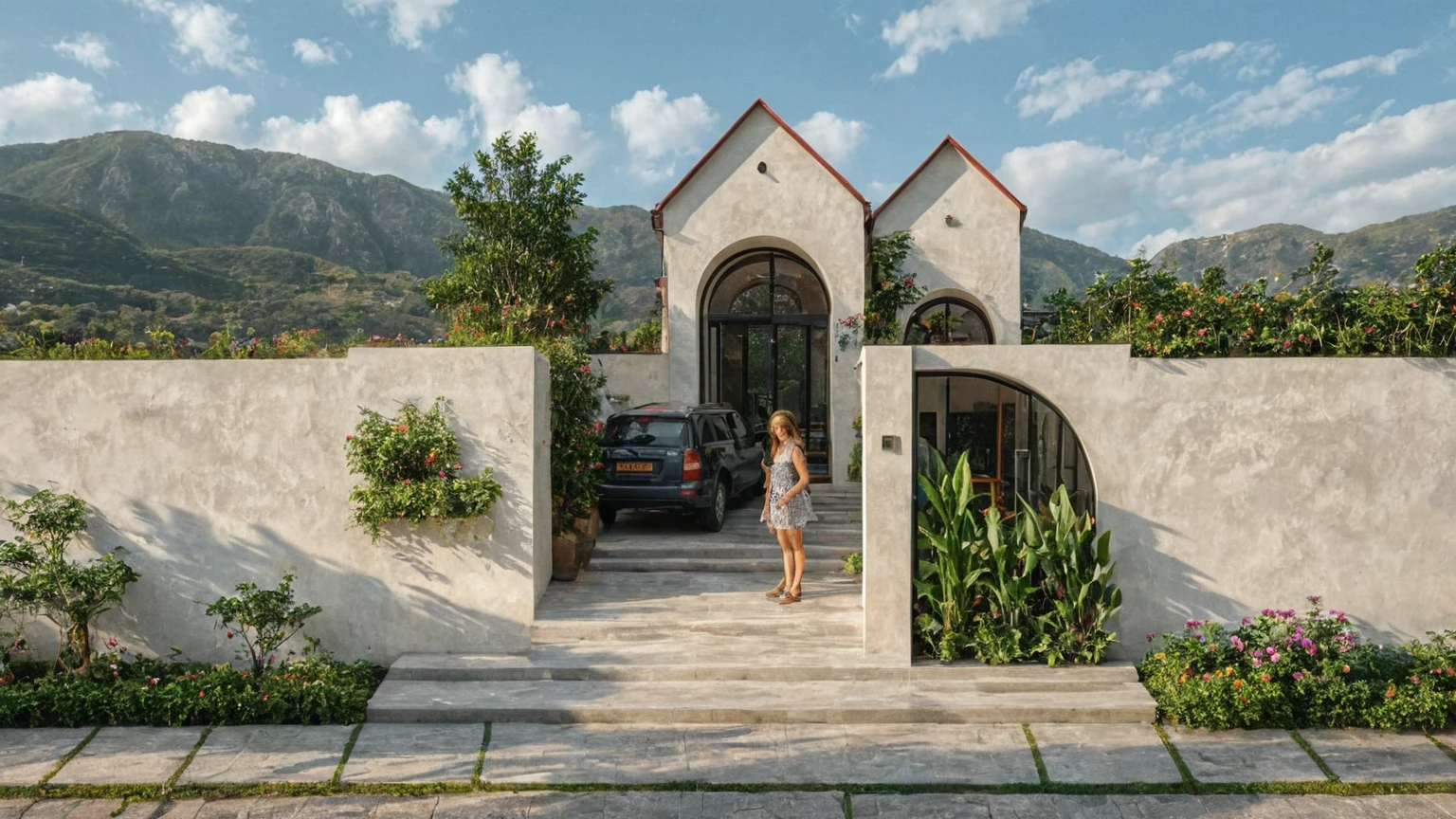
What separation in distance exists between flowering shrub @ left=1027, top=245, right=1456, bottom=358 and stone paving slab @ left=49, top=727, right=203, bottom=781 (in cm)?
822

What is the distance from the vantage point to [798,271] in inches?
637

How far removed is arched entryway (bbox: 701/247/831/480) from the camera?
1616 centimetres

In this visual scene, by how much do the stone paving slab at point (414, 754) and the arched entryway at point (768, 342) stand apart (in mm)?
9885

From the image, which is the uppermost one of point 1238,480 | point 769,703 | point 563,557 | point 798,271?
point 798,271

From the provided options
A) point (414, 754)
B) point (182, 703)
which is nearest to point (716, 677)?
point (414, 754)

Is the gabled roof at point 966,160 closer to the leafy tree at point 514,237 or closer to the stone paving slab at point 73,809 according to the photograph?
the leafy tree at point 514,237

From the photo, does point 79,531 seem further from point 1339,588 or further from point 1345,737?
point 1339,588

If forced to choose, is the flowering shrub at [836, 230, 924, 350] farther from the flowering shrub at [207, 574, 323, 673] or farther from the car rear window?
the flowering shrub at [207, 574, 323, 673]

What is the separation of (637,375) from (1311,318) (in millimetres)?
10041

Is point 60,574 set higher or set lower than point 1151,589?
higher

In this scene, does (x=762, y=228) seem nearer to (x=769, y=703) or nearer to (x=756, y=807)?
(x=769, y=703)

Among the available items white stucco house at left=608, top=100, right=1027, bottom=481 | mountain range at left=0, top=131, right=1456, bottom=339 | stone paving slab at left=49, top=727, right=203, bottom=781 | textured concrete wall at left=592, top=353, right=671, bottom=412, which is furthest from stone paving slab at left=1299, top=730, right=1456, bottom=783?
mountain range at left=0, top=131, right=1456, bottom=339

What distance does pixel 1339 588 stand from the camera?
24.2ft

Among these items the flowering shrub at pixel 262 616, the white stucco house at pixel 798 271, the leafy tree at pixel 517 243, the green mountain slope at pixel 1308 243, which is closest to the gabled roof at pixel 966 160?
the white stucco house at pixel 798 271
